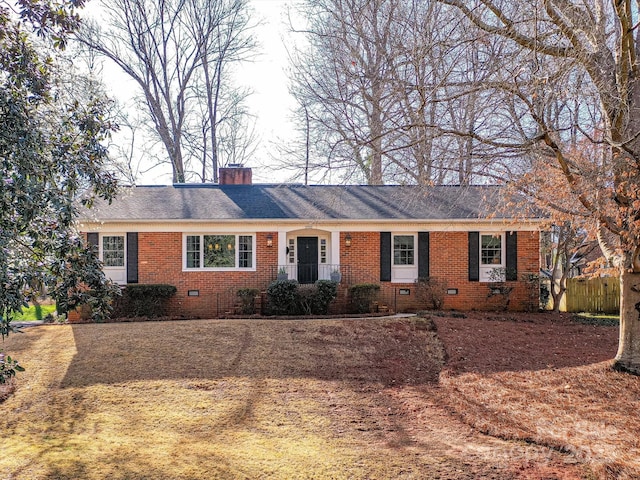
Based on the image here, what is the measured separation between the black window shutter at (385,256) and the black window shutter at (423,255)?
96 cm

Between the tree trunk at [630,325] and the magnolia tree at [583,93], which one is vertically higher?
the magnolia tree at [583,93]

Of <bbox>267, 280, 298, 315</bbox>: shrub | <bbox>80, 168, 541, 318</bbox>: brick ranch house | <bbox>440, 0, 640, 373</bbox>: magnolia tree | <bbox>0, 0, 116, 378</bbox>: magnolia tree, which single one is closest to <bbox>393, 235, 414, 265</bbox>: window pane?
<bbox>80, 168, 541, 318</bbox>: brick ranch house

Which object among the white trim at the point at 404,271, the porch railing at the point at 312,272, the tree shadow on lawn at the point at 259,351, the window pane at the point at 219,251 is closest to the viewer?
the tree shadow on lawn at the point at 259,351

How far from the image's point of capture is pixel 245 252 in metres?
14.6

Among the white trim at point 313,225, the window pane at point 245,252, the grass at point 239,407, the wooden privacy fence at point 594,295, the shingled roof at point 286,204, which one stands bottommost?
the grass at point 239,407

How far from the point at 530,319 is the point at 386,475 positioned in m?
10.6

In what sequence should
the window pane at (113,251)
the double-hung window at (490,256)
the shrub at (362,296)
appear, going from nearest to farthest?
the shrub at (362,296) < the window pane at (113,251) < the double-hung window at (490,256)

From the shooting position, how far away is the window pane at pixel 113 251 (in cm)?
1430

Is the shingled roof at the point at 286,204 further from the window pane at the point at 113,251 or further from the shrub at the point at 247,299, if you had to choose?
the shrub at the point at 247,299

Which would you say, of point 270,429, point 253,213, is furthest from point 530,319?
point 270,429

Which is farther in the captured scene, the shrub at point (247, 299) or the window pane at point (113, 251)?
the window pane at point (113, 251)

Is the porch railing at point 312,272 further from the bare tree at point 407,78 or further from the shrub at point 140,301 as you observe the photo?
the bare tree at point 407,78

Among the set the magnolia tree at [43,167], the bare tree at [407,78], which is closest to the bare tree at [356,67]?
the bare tree at [407,78]

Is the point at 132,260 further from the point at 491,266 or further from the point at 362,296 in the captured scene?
the point at 491,266
